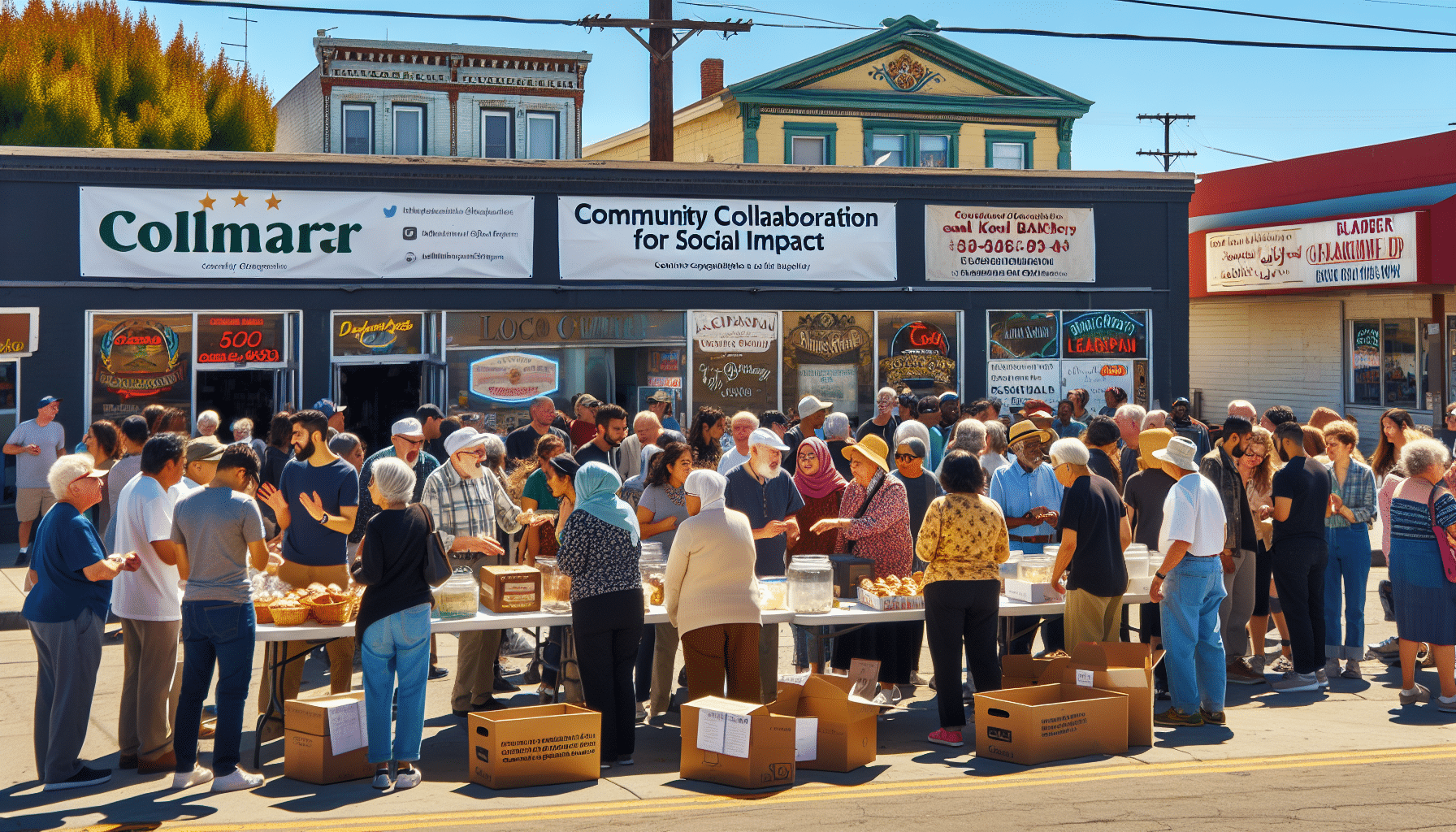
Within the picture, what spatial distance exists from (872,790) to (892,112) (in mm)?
24733

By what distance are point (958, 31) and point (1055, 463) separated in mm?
10304

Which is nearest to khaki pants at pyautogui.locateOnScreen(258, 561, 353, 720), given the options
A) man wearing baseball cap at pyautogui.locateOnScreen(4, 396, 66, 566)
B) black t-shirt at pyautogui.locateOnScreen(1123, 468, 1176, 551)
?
black t-shirt at pyautogui.locateOnScreen(1123, 468, 1176, 551)

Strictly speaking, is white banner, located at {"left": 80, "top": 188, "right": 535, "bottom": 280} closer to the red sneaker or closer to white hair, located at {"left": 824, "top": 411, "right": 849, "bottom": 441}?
white hair, located at {"left": 824, "top": 411, "right": 849, "bottom": 441}

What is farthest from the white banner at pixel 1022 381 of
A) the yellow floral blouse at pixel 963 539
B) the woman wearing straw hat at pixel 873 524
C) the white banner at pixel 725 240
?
the yellow floral blouse at pixel 963 539

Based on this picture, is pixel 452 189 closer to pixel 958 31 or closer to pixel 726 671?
pixel 958 31

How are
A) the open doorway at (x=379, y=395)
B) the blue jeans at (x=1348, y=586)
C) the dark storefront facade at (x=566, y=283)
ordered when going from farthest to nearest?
1. the open doorway at (x=379, y=395)
2. the dark storefront facade at (x=566, y=283)
3. the blue jeans at (x=1348, y=586)

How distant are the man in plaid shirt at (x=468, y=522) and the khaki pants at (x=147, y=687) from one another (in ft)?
6.13

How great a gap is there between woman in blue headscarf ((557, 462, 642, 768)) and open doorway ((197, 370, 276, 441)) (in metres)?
10.7

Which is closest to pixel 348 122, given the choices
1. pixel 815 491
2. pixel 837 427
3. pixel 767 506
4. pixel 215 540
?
pixel 837 427

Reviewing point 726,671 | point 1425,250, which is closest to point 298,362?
point 726,671

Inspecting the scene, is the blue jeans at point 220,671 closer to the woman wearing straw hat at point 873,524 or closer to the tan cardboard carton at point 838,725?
the tan cardboard carton at point 838,725

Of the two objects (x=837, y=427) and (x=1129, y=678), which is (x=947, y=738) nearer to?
(x=1129, y=678)

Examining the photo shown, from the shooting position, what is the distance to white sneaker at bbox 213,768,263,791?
6.99m

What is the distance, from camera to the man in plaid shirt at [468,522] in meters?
8.59
